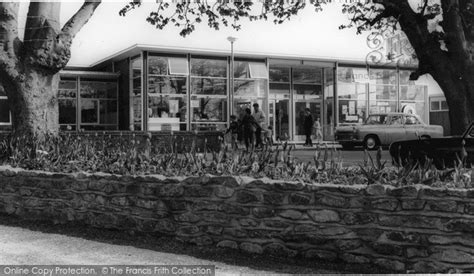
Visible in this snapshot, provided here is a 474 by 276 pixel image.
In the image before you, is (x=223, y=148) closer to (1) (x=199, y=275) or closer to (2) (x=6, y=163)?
(1) (x=199, y=275)

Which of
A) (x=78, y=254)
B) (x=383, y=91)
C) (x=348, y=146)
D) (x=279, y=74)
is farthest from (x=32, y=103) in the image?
(x=383, y=91)

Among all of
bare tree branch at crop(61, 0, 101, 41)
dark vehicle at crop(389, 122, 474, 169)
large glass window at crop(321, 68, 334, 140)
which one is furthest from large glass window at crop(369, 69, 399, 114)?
dark vehicle at crop(389, 122, 474, 169)

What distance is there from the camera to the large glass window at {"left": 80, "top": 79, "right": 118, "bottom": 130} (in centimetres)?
2758

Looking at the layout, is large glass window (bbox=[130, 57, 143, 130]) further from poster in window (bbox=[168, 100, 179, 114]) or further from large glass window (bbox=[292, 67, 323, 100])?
large glass window (bbox=[292, 67, 323, 100])

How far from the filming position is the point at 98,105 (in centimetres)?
2792

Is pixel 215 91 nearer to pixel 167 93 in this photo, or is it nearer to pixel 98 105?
pixel 167 93

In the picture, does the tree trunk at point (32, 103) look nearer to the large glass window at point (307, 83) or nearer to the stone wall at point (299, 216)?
the stone wall at point (299, 216)

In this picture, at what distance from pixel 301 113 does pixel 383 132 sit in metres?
6.93

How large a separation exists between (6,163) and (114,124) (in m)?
19.0

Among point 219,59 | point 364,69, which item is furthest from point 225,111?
point 364,69

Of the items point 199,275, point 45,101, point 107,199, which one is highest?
point 45,101

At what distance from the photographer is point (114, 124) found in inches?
1109

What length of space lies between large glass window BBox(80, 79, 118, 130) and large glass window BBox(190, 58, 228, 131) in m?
4.60

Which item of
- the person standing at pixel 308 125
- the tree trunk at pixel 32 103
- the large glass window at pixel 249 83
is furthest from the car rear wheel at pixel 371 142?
the tree trunk at pixel 32 103
